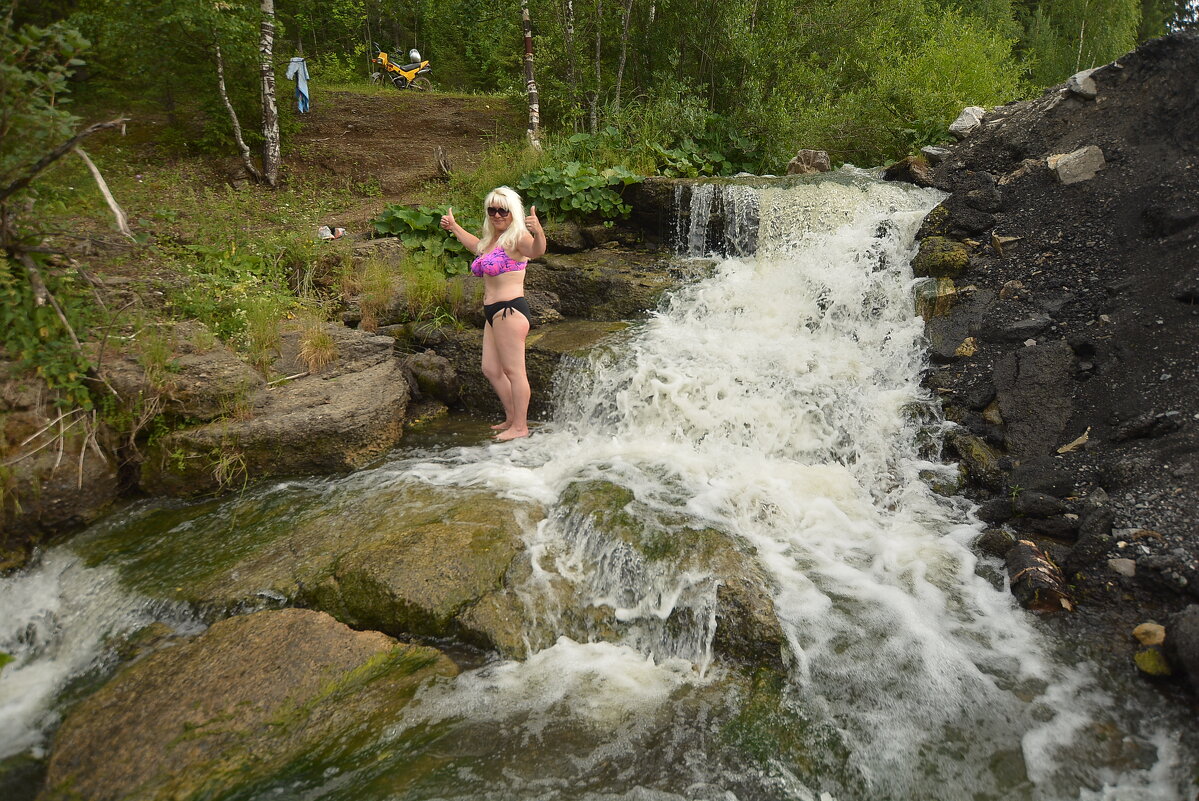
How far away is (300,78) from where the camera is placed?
42.5 feet

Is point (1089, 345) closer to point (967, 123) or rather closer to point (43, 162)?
point (967, 123)

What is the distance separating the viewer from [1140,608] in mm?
3217

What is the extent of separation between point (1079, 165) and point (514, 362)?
662 cm

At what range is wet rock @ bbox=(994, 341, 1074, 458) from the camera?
462 cm

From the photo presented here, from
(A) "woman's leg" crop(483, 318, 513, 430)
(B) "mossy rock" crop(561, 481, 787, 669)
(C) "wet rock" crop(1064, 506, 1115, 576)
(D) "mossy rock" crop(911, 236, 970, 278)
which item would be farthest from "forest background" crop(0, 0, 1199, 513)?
(C) "wet rock" crop(1064, 506, 1115, 576)

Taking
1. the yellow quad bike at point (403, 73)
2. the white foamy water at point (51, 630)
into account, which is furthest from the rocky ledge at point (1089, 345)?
the yellow quad bike at point (403, 73)

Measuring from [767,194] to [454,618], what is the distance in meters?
7.15

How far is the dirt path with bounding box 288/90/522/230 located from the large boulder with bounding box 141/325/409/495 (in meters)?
5.45

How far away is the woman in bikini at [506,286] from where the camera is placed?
5105 millimetres

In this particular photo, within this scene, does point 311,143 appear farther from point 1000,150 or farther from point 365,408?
point 1000,150

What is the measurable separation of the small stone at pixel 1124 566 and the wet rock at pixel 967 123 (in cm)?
844

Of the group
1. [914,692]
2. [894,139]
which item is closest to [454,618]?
[914,692]

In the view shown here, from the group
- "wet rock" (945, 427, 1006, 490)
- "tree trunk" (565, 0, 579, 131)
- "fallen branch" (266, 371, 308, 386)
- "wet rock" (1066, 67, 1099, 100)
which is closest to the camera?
"wet rock" (945, 427, 1006, 490)

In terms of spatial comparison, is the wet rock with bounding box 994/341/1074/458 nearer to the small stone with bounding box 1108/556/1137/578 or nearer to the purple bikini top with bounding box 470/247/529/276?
the small stone with bounding box 1108/556/1137/578
